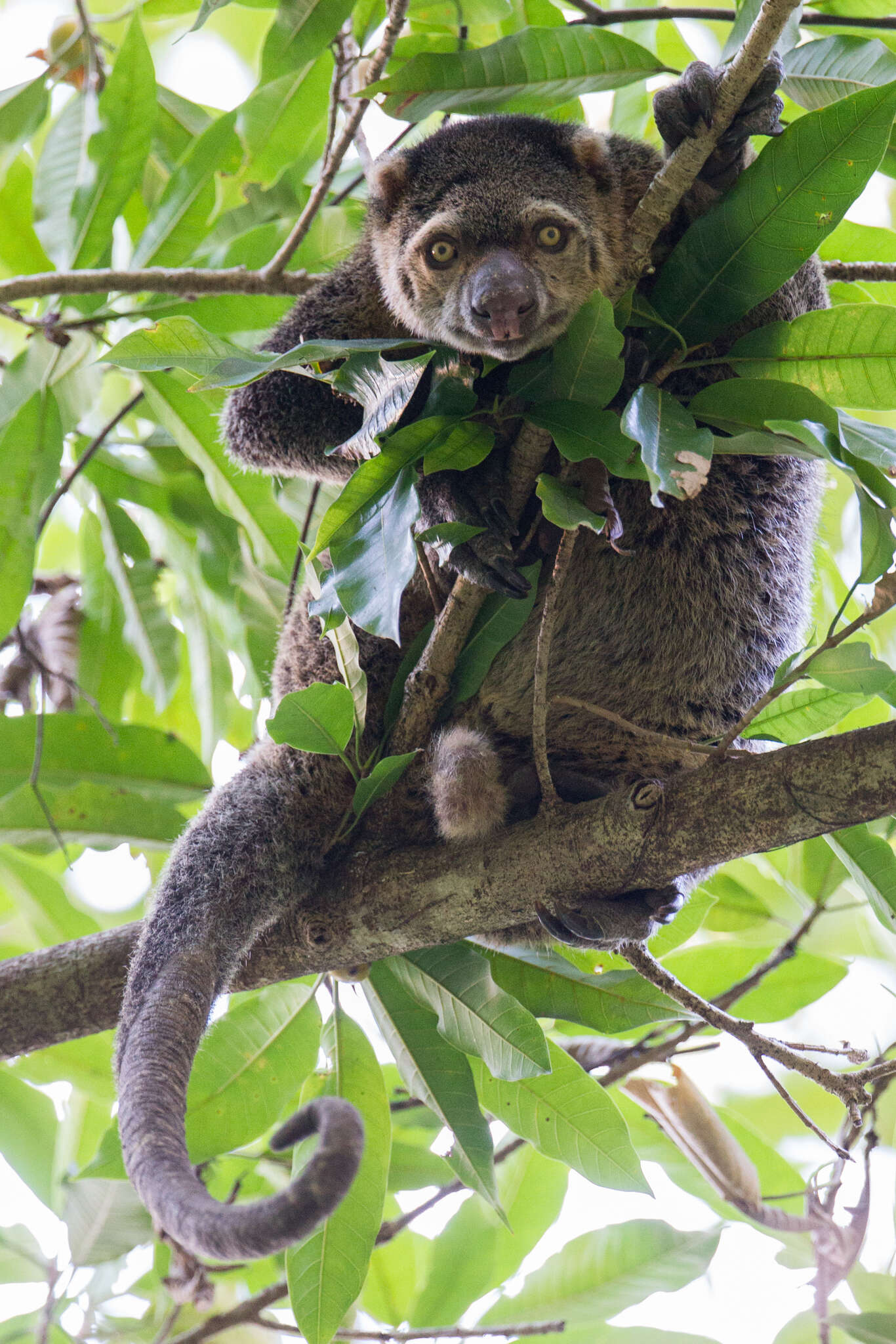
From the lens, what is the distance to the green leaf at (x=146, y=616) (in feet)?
14.4

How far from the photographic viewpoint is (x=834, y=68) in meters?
3.03

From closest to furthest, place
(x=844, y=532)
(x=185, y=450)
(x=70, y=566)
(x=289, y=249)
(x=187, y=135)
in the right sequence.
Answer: (x=289, y=249)
(x=185, y=450)
(x=844, y=532)
(x=187, y=135)
(x=70, y=566)

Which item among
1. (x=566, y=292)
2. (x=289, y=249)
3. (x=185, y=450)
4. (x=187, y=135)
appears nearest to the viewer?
(x=566, y=292)

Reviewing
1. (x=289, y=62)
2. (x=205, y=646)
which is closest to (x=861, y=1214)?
(x=205, y=646)

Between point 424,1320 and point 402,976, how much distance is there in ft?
4.28

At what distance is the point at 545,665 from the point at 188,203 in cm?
224

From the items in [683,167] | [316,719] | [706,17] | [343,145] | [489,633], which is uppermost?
[706,17]

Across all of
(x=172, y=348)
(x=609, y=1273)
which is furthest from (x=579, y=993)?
(x=172, y=348)

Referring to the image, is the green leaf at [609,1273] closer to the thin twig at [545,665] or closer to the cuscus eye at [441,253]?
the thin twig at [545,665]

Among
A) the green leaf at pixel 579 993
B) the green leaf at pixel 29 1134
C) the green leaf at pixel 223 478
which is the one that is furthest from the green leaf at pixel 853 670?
the green leaf at pixel 29 1134

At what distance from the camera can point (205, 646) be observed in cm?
420

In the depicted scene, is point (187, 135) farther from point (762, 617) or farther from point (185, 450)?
point (762, 617)

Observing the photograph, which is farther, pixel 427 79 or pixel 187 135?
pixel 187 135

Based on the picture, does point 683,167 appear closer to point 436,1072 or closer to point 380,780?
point 380,780
